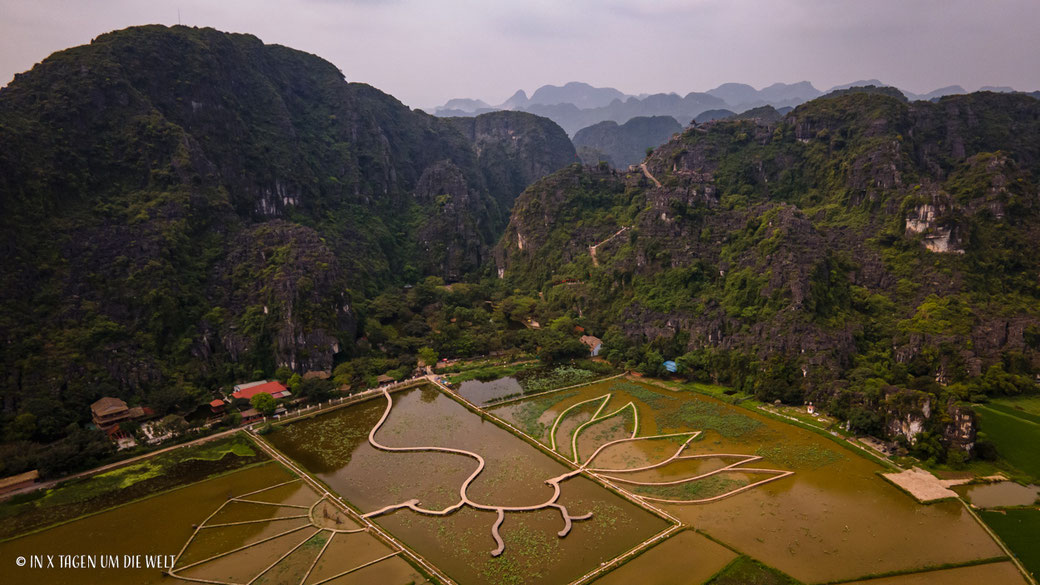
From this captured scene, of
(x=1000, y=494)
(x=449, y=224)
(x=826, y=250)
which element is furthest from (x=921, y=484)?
(x=449, y=224)

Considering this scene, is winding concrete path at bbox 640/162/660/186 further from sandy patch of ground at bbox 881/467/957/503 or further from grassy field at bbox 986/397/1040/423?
sandy patch of ground at bbox 881/467/957/503

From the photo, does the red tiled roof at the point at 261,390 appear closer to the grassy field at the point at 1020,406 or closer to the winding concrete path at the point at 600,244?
the winding concrete path at the point at 600,244

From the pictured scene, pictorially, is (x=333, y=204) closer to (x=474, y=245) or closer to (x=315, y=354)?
(x=474, y=245)

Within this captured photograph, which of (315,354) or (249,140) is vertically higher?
(249,140)

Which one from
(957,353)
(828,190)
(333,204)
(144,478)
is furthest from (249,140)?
(957,353)

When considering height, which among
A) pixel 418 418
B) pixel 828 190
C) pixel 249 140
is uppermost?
pixel 249 140

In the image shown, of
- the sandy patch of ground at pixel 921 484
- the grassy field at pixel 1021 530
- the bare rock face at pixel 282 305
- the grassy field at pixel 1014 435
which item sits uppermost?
the bare rock face at pixel 282 305

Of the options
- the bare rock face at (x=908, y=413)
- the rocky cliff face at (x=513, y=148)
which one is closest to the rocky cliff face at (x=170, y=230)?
the bare rock face at (x=908, y=413)

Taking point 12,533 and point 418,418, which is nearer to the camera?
point 12,533
